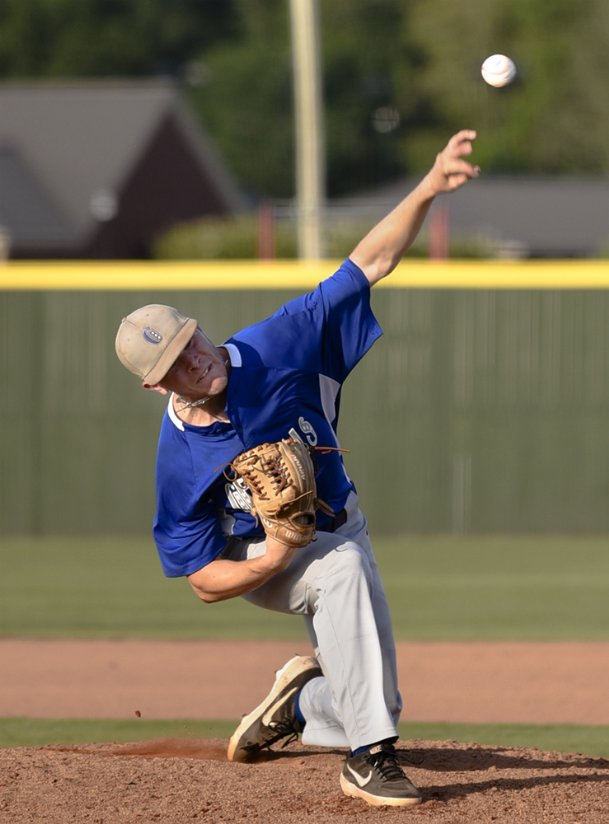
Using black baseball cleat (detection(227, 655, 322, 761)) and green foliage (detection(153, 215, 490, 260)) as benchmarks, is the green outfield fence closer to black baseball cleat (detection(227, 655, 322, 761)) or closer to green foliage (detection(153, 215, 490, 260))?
black baseball cleat (detection(227, 655, 322, 761))

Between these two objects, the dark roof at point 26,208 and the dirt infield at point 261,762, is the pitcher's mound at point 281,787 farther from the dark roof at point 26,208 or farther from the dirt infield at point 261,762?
the dark roof at point 26,208

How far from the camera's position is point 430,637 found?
8234 millimetres

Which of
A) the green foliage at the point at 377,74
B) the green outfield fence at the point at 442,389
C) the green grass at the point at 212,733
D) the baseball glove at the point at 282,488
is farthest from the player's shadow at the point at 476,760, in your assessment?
the green foliage at the point at 377,74

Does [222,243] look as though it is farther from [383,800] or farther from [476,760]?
[383,800]

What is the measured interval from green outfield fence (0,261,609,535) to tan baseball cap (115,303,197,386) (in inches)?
289

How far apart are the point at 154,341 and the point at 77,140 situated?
32708 millimetres

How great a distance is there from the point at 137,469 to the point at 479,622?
3.97m

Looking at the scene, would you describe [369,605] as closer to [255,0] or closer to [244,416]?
[244,416]

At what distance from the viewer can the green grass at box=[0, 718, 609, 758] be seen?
588 centimetres

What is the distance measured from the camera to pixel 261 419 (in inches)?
176

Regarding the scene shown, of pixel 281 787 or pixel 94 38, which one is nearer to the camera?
pixel 281 787

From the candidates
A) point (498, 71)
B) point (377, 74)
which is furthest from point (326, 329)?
point (377, 74)

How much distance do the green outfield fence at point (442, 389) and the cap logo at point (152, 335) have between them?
291 inches

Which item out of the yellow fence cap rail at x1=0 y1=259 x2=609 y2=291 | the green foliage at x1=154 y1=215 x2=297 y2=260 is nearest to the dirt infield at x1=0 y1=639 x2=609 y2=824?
the yellow fence cap rail at x1=0 y1=259 x2=609 y2=291
